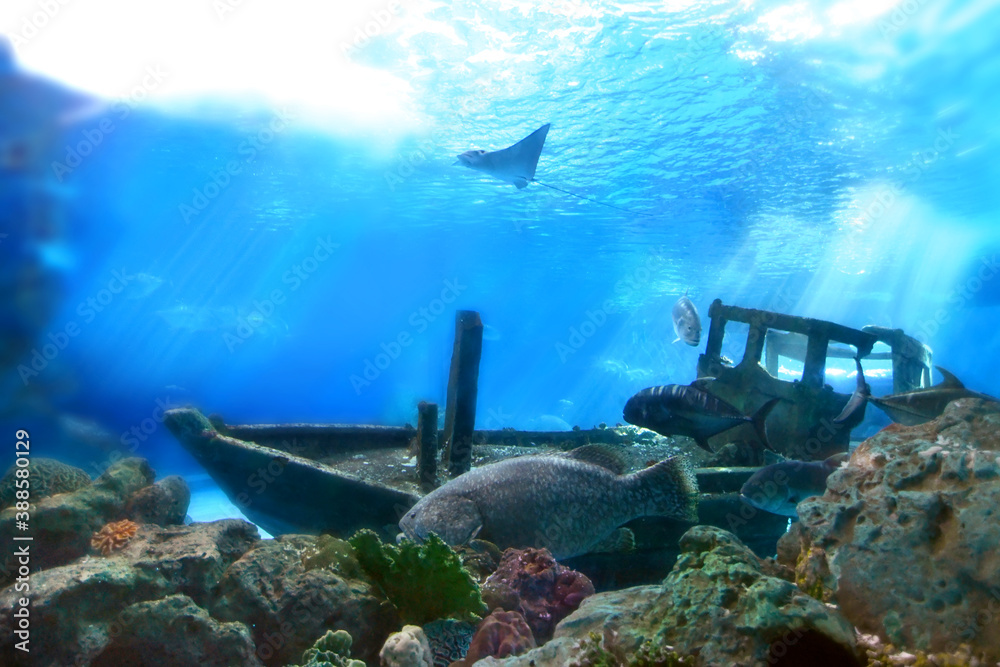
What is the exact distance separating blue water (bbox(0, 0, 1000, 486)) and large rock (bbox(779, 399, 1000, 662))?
11.1 meters

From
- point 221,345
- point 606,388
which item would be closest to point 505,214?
point 221,345

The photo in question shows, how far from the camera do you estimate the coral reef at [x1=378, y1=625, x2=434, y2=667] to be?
2631mm

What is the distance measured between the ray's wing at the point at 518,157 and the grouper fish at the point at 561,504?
424 inches

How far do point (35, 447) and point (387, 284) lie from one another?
5290cm

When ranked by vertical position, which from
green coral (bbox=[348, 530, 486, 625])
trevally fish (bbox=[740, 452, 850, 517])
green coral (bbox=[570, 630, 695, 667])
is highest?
trevally fish (bbox=[740, 452, 850, 517])

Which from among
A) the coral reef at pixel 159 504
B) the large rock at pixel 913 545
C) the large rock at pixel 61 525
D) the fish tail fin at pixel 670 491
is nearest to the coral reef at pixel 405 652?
the large rock at pixel 913 545

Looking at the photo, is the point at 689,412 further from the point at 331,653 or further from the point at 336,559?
the point at 331,653

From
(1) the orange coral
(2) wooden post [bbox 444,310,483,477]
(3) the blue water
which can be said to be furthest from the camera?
(3) the blue water

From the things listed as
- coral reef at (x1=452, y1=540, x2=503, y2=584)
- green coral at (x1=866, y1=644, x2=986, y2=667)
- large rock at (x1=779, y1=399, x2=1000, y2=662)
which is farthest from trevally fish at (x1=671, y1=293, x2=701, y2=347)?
green coral at (x1=866, y1=644, x2=986, y2=667)

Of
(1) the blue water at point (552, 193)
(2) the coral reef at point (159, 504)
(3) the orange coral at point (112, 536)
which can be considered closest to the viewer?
(3) the orange coral at point (112, 536)

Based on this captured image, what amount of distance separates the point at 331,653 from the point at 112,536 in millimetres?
3419

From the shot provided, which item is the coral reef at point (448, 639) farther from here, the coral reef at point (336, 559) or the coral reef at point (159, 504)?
the coral reef at point (159, 504)

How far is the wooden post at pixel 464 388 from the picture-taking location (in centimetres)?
630

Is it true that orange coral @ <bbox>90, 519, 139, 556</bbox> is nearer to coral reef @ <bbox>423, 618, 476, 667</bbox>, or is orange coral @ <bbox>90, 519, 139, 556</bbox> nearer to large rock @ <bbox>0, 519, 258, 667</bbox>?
large rock @ <bbox>0, 519, 258, 667</bbox>
